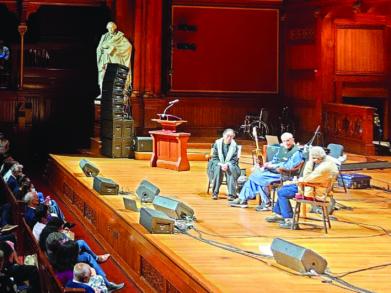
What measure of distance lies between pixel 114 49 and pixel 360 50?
4574 mm

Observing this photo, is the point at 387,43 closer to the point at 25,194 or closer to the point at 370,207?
the point at 370,207

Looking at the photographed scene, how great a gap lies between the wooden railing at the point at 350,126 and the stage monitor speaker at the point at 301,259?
768cm

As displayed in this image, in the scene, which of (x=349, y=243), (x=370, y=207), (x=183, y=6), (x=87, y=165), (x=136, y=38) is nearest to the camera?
(x=349, y=243)

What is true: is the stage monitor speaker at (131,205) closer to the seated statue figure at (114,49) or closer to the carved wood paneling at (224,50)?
the seated statue figure at (114,49)

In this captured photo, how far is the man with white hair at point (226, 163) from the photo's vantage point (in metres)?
9.77

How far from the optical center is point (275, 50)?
668 inches

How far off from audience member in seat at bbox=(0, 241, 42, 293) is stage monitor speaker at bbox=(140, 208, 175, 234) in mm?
1618

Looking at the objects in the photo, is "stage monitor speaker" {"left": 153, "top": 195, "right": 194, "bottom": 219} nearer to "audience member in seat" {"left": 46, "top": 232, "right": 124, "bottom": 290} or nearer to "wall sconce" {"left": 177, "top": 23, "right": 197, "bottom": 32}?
"audience member in seat" {"left": 46, "top": 232, "right": 124, "bottom": 290}

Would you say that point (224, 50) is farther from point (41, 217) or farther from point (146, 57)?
point (41, 217)

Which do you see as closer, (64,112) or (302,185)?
(302,185)

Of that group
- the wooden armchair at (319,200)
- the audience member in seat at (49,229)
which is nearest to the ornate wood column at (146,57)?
the wooden armchair at (319,200)

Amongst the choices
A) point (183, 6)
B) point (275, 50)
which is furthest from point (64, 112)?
point (275, 50)

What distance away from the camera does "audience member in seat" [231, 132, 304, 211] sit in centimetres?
899

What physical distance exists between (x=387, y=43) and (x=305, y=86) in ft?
Result: 5.60
